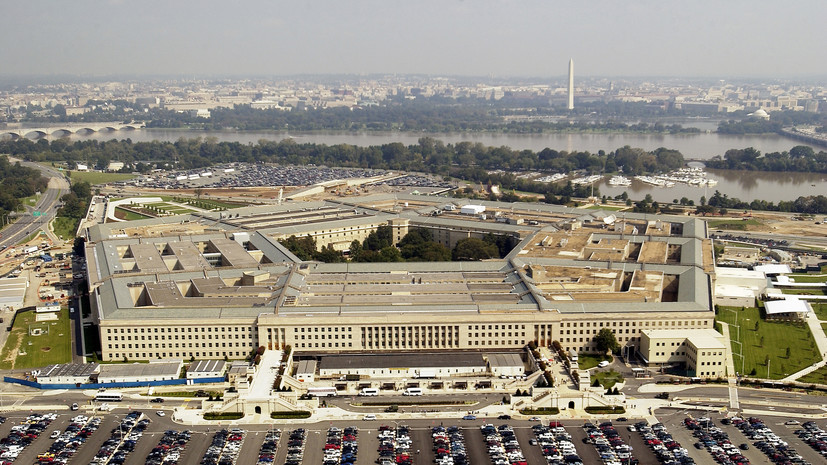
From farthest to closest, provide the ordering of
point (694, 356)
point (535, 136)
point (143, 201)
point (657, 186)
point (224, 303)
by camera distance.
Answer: point (535, 136)
point (657, 186)
point (143, 201)
point (224, 303)
point (694, 356)

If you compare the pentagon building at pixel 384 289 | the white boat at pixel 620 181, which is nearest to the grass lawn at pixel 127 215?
the pentagon building at pixel 384 289

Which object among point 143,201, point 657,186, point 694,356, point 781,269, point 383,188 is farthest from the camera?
point 657,186

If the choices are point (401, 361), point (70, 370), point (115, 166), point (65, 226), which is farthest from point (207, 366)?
point (115, 166)

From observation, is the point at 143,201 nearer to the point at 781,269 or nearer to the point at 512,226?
the point at 512,226

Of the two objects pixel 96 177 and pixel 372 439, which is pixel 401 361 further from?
pixel 96 177

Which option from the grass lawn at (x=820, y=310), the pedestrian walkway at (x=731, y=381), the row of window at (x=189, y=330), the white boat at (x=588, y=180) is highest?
the row of window at (x=189, y=330)

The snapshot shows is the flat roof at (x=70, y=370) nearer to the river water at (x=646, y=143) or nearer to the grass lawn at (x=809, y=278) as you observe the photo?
the grass lawn at (x=809, y=278)

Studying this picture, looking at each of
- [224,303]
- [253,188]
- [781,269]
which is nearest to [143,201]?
[253,188]
